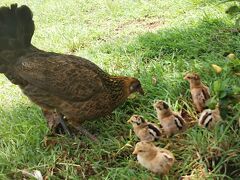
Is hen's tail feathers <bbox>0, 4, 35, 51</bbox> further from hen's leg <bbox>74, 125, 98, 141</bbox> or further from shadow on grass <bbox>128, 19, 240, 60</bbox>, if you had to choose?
shadow on grass <bbox>128, 19, 240, 60</bbox>

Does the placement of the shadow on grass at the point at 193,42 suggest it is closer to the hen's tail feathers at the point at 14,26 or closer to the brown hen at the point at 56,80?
the brown hen at the point at 56,80

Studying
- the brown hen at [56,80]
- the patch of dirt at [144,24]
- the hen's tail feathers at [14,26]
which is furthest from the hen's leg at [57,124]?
the patch of dirt at [144,24]

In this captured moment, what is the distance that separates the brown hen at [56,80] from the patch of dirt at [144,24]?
2.80m

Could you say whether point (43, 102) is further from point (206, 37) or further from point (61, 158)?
point (206, 37)

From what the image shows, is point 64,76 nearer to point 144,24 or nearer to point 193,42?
point 193,42

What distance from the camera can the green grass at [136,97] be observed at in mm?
3594

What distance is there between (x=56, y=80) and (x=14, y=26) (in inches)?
32.5

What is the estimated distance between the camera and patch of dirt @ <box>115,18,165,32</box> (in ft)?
23.4

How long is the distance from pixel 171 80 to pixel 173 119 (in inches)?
37.0

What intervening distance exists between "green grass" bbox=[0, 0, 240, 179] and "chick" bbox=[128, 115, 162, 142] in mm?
142

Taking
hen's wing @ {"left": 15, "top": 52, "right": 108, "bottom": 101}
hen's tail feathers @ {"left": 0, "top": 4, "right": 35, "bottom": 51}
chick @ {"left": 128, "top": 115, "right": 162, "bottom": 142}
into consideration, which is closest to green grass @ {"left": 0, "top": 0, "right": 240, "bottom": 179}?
chick @ {"left": 128, "top": 115, "right": 162, "bottom": 142}

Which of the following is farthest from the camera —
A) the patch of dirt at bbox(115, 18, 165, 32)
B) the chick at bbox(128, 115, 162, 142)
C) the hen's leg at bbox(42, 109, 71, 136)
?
the patch of dirt at bbox(115, 18, 165, 32)

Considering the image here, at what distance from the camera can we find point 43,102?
436 centimetres

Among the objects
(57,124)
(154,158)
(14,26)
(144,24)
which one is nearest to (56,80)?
(57,124)
